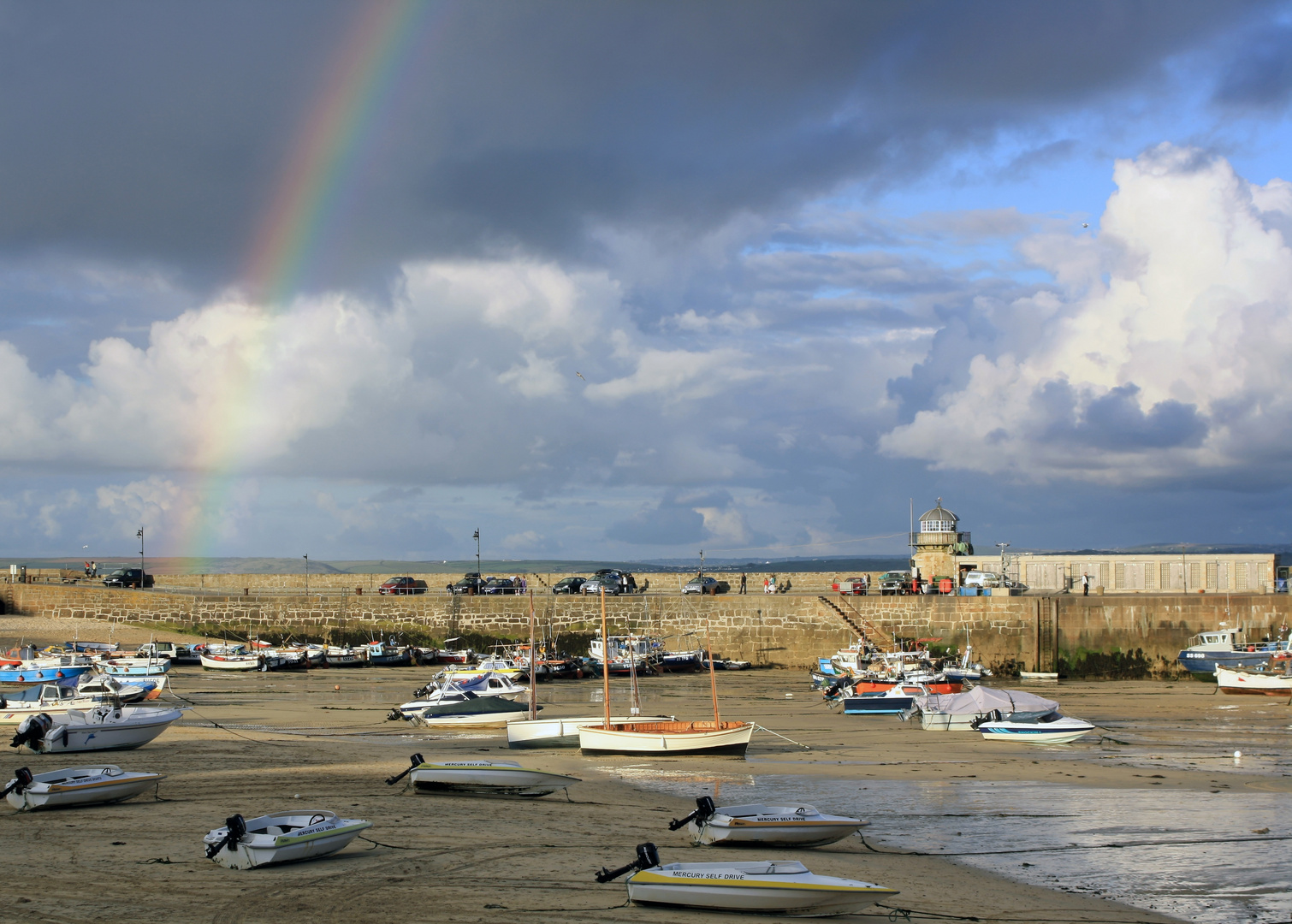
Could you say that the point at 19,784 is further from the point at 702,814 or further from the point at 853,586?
the point at 853,586

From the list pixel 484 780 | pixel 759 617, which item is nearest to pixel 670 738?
pixel 484 780

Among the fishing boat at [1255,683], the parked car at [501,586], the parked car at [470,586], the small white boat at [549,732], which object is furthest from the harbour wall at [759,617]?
the small white boat at [549,732]

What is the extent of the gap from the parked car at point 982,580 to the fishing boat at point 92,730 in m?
34.6

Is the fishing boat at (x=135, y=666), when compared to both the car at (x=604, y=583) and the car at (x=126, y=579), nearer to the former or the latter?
the car at (x=126, y=579)

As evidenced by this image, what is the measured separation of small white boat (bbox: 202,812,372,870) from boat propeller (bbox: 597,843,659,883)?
3.49m

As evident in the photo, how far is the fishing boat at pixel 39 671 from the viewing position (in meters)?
32.9

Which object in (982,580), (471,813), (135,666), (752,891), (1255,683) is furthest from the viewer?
(982,580)

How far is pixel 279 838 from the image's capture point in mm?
12734

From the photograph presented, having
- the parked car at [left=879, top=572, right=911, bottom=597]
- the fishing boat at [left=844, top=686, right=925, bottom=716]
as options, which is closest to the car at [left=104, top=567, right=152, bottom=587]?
the parked car at [left=879, top=572, right=911, bottom=597]

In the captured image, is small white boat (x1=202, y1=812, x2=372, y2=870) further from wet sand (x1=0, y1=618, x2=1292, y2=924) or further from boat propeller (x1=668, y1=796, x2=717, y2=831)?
boat propeller (x1=668, y1=796, x2=717, y2=831)

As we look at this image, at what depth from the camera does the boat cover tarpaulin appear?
28.5 m

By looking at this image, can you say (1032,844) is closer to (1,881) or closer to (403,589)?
(1,881)

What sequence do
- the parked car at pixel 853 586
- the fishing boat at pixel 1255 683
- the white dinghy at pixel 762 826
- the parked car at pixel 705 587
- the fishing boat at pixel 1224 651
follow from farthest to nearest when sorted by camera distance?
the parked car at pixel 705 587, the parked car at pixel 853 586, the fishing boat at pixel 1224 651, the fishing boat at pixel 1255 683, the white dinghy at pixel 762 826

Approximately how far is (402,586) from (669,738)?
114ft
